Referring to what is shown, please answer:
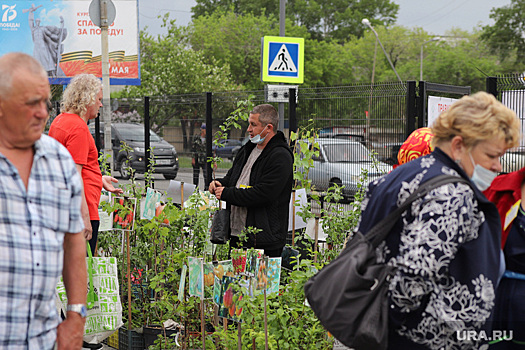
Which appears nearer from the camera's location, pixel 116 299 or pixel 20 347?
pixel 20 347

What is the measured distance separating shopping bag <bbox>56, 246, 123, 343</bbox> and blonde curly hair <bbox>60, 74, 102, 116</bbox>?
1019mm

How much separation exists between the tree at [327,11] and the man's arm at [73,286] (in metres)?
74.5

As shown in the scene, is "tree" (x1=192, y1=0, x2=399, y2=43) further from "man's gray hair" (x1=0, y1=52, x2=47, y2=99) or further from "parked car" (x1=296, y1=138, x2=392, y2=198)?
"man's gray hair" (x1=0, y1=52, x2=47, y2=99)

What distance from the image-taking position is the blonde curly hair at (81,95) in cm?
476

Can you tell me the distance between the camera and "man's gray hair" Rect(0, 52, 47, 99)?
2.25 metres

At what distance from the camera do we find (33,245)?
2.27 m

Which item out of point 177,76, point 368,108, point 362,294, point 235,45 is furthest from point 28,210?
point 235,45

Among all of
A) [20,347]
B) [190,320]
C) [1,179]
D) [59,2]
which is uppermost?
[59,2]

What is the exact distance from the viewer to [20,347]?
226 centimetres

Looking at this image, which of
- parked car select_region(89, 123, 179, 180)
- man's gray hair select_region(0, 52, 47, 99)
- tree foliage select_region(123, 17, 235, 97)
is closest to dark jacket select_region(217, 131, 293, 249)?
man's gray hair select_region(0, 52, 47, 99)

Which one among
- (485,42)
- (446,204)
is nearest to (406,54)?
(485,42)

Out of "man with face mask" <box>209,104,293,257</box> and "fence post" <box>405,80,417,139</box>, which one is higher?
"fence post" <box>405,80,417,139</box>

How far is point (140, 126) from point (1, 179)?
34.8 feet

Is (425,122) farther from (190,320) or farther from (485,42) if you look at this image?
(485,42)
